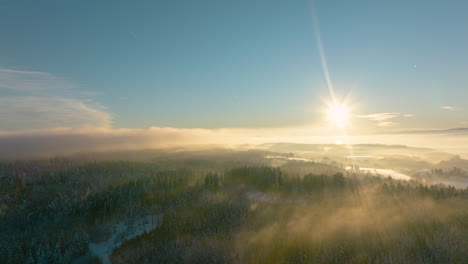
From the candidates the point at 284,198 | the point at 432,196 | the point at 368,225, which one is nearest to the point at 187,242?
the point at 368,225

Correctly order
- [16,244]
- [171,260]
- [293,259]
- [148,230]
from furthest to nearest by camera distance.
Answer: [148,230]
[16,244]
[171,260]
[293,259]

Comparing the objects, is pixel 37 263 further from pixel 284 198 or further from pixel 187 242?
pixel 284 198

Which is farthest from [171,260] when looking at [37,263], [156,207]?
[156,207]

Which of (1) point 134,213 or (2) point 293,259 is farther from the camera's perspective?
(1) point 134,213

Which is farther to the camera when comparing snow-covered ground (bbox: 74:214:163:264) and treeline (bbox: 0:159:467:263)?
snow-covered ground (bbox: 74:214:163:264)

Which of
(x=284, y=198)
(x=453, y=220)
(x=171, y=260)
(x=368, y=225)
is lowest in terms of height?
(x=284, y=198)

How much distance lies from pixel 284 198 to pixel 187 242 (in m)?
139

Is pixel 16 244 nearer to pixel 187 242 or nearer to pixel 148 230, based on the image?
pixel 148 230

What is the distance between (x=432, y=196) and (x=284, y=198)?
4178 inches

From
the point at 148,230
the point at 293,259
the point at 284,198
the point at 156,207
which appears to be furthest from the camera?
the point at 284,198

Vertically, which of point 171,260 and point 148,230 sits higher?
point 171,260

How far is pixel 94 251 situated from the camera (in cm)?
8600

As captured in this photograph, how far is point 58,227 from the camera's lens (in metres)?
127

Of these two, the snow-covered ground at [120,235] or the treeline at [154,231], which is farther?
the snow-covered ground at [120,235]
